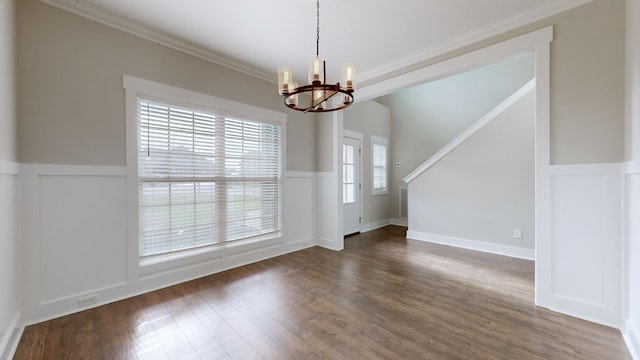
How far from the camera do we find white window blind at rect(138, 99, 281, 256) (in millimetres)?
2812

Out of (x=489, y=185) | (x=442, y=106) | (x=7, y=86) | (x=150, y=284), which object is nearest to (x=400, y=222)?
(x=489, y=185)

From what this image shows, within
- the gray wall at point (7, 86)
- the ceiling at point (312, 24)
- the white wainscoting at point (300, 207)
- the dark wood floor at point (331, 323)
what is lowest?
the dark wood floor at point (331, 323)

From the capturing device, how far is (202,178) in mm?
3193

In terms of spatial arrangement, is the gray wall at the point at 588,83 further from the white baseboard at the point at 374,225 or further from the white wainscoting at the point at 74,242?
the white wainscoting at the point at 74,242

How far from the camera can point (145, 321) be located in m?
2.18

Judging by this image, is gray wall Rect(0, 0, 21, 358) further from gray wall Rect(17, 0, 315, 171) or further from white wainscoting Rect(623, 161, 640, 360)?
white wainscoting Rect(623, 161, 640, 360)

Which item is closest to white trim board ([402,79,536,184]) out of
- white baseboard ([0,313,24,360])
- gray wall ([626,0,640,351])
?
gray wall ([626,0,640,351])

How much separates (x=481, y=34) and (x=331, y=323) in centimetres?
334

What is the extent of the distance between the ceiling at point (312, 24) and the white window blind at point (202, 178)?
32.4 inches

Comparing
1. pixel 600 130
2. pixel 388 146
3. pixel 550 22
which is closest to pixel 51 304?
pixel 600 130

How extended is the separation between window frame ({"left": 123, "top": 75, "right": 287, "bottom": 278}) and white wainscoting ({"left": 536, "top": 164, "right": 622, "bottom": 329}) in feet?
11.4

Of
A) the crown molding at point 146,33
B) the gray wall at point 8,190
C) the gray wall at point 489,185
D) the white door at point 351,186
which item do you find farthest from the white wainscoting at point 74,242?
the gray wall at point 489,185

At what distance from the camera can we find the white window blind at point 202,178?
281 centimetres

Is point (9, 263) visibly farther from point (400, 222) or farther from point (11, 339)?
point (400, 222)
